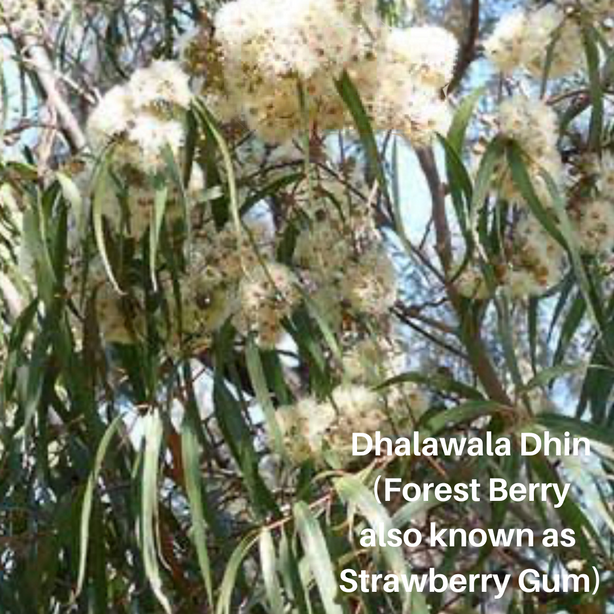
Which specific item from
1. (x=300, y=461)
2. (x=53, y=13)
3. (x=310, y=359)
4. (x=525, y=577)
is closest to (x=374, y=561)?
(x=300, y=461)

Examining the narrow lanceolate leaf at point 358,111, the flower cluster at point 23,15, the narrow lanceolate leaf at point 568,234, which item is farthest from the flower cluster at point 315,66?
the flower cluster at point 23,15

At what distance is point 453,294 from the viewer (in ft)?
5.35

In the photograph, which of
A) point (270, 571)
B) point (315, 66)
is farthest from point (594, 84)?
point (270, 571)

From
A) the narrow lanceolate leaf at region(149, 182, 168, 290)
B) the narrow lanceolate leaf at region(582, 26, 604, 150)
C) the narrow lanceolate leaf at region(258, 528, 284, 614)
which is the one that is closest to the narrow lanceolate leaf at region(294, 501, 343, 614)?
the narrow lanceolate leaf at region(258, 528, 284, 614)

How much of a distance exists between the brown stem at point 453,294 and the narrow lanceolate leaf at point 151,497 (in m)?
0.35

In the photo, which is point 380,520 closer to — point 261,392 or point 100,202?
point 261,392

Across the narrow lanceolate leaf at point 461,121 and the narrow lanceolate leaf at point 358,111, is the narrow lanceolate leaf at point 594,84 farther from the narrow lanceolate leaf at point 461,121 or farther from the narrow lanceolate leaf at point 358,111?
the narrow lanceolate leaf at point 358,111

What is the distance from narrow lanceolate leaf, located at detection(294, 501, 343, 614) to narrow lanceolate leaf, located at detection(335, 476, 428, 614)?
0.04 meters

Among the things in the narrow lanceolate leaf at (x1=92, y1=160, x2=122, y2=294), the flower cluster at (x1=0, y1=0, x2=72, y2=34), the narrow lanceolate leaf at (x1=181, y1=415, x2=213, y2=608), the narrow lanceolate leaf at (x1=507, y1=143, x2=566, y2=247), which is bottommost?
the narrow lanceolate leaf at (x1=181, y1=415, x2=213, y2=608)

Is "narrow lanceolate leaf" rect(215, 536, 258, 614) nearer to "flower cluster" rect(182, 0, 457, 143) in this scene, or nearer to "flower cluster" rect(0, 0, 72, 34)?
"flower cluster" rect(182, 0, 457, 143)

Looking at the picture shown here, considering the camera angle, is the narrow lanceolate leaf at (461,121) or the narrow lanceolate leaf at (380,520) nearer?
the narrow lanceolate leaf at (380,520)

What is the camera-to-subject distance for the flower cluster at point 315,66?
1323mm

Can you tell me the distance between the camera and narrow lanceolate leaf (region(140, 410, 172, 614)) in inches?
54.1

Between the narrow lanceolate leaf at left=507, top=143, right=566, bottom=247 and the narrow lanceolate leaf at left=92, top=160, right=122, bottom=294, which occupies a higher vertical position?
the narrow lanceolate leaf at left=92, top=160, right=122, bottom=294
